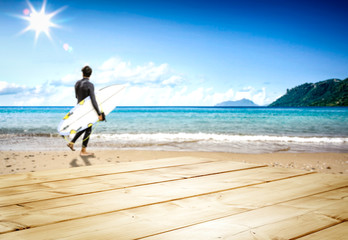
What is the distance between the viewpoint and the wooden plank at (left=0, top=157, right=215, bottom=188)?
1.78 meters

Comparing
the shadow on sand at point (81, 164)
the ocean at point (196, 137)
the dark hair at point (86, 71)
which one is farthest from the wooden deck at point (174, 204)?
the ocean at point (196, 137)

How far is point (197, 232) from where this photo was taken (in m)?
1.00

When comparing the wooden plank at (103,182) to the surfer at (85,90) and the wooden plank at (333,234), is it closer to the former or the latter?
the wooden plank at (333,234)

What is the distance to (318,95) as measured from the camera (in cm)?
13550

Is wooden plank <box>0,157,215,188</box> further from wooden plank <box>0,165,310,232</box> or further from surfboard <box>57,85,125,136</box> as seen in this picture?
surfboard <box>57,85,125,136</box>

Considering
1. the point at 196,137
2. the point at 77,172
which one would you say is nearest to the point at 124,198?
the point at 77,172

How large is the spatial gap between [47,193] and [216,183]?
0.92 metres

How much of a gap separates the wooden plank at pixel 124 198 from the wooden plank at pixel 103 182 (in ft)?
0.27

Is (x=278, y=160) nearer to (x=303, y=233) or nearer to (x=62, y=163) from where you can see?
(x=62, y=163)

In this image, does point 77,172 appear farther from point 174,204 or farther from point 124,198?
point 174,204

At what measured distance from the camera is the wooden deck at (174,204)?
3.31 ft

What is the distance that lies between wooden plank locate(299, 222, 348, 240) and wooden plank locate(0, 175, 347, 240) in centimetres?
7

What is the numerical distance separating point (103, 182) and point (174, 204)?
0.60 meters

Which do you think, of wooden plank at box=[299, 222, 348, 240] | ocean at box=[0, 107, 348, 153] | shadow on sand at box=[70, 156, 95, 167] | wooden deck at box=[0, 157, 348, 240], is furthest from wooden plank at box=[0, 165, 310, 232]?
ocean at box=[0, 107, 348, 153]
